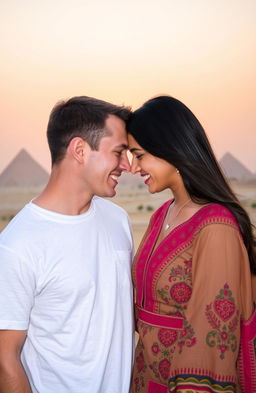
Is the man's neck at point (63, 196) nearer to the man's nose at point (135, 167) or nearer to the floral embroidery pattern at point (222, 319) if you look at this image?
the man's nose at point (135, 167)

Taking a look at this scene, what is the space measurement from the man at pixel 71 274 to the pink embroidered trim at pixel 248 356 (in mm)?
505

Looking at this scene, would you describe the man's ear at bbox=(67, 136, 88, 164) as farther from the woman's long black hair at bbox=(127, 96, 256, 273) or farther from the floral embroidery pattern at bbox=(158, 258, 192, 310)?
the floral embroidery pattern at bbox=(158, 258, 192, 310)

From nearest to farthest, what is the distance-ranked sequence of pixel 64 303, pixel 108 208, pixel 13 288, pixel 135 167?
1. pixel 13 288
2. pixel 64 303
3. pixel 135 167
4. pixel 108 208

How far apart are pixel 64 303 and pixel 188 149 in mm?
866

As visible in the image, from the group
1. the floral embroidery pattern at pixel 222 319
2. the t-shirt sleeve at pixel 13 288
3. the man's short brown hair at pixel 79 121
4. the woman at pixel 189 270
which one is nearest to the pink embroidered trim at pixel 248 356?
the woman at pixel 189 270

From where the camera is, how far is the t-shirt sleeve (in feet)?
6.65

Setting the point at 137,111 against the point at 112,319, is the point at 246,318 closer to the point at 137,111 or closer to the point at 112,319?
the point at 112,319

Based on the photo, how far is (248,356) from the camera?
7.30ft

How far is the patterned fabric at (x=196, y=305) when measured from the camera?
2066 mm

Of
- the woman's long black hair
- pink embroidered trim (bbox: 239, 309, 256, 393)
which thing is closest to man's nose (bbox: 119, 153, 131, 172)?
the woman's long black hair

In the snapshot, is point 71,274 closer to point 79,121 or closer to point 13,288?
point 13,288

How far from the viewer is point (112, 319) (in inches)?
87.8

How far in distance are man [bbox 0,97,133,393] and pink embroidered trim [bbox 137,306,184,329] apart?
2.9 inches

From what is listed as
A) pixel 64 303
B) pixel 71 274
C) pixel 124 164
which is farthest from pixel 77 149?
pixel 64 303
